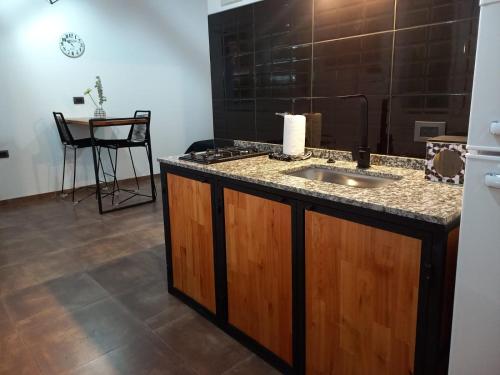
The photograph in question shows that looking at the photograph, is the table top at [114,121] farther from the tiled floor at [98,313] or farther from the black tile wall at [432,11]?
the black tile wall at [432,11]

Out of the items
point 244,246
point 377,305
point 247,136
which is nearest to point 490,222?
point 377,305

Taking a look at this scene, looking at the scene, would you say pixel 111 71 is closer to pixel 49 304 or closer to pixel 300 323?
pixel 49 304

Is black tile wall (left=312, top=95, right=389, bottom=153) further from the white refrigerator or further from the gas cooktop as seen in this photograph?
the white refrigerator

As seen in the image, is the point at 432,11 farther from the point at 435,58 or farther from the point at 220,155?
the point at 220,155

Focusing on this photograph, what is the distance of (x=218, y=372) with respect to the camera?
1697 mm

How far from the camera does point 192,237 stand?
2.06 m

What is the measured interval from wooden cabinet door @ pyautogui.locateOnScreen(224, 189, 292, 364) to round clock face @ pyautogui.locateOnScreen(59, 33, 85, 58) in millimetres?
3866

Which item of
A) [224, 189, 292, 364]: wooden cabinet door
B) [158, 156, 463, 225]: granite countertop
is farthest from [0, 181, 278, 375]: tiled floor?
[158, 156, 463, 225]: granite countertop

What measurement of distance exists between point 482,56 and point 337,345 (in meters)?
1.06

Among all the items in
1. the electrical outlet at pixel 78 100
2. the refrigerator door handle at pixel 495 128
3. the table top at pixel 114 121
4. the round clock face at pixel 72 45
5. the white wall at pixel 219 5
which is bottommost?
the table top at pixel 114 121

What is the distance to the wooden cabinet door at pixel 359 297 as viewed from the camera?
3.83ft

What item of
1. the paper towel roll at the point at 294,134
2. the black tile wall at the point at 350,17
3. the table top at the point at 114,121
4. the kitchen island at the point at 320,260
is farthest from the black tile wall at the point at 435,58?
the table top at the point at 114,121

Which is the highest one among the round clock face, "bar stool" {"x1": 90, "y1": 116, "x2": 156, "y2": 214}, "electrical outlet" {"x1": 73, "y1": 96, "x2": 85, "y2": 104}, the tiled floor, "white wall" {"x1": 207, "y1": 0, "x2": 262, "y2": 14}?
the round clock face

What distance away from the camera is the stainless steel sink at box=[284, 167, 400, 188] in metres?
1.67
